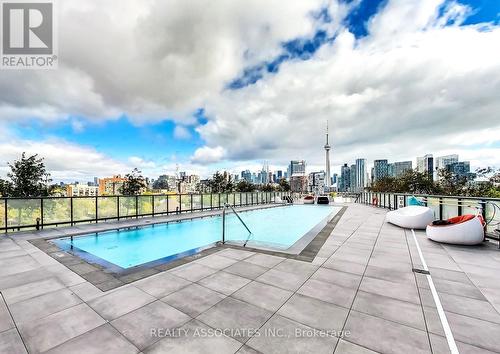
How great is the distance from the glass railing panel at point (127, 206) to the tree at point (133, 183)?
1305 centimetres

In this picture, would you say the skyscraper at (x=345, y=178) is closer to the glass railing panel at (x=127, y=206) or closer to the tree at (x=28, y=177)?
the glass railing panel at (x=127, y=206)

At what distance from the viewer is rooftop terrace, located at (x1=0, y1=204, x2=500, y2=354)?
2.11 metres

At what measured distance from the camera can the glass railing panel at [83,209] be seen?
893 centimetres

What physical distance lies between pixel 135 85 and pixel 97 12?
431 cm

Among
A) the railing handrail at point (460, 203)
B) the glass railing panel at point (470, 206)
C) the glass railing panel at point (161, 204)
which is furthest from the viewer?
the glass railing panel at point (161, 204)

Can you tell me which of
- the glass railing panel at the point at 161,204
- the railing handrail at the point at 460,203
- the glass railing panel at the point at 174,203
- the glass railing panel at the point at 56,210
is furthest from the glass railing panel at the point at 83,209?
the railing handrail at the point at 460,203

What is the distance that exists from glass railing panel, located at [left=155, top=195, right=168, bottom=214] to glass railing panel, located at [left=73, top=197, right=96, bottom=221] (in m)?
2.97

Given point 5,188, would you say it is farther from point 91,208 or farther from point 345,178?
point 345,178

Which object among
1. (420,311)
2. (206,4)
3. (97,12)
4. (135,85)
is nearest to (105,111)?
(135,85)

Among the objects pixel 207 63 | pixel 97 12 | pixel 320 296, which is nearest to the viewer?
pixel 320 296

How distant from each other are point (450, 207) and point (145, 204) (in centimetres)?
1361

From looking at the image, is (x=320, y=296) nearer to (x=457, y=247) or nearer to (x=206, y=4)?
(x=457, y=247)

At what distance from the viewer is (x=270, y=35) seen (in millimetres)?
10391

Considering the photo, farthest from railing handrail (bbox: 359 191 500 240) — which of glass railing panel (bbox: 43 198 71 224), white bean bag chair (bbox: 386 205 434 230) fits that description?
glass railing panel (bbox: 43 198 71 224)
